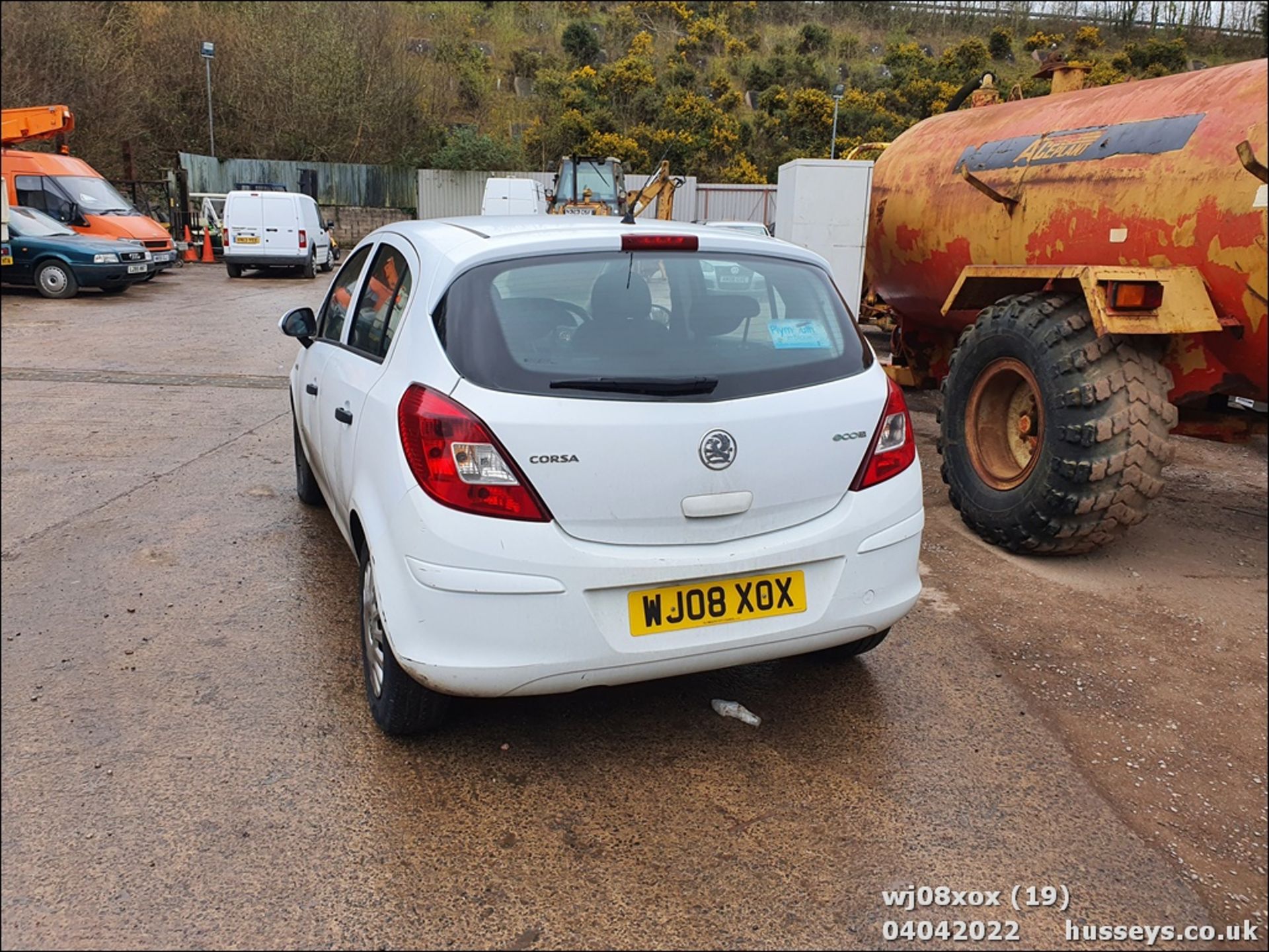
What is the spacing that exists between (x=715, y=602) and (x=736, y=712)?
705 mm

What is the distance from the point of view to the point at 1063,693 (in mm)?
3494

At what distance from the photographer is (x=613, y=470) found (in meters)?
2.62

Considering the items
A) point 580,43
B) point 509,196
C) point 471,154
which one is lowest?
point 509,196

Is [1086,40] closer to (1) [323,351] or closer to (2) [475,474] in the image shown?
(1) [323,351]

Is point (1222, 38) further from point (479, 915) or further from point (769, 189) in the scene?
point (769, 189)

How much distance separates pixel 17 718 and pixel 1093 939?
2433mm

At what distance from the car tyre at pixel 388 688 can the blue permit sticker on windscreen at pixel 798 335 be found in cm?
142

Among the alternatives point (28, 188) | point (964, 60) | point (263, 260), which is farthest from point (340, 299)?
point (964, 60)

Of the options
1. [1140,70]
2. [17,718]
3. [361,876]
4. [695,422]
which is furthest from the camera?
[1140,70]

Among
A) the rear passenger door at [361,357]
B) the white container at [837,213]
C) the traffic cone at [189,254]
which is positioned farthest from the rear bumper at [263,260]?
the rear passenger door at [361,357]

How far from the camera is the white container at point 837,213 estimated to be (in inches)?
303

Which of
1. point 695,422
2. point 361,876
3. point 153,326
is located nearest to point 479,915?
point 361,876

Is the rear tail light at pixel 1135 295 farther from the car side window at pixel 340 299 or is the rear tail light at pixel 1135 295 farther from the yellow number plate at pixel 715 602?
the car side window at pixel 340 299

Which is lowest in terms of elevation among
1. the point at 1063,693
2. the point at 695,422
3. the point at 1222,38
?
the point at 1063,693
